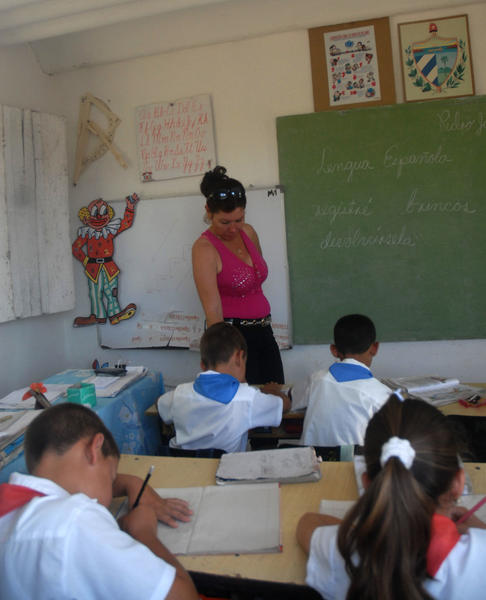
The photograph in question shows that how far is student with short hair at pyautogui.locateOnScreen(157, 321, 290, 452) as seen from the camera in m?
1.82

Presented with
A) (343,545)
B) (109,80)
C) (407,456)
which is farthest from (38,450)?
(109,80)

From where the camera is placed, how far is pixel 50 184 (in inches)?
130

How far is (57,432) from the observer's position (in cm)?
113

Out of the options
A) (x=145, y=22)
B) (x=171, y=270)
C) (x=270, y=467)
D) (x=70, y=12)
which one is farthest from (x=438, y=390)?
(x=145, y=22)

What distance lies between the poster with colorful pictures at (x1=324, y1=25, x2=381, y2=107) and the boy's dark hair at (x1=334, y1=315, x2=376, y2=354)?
177 centimetres

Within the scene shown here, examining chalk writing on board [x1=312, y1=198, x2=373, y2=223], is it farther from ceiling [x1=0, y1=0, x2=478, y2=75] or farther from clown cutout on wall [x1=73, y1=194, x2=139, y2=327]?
clown cutout on wall [x1=73, y1=194, x2=139, y2=327]

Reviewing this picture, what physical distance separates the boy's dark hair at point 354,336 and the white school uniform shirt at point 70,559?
1.34 m

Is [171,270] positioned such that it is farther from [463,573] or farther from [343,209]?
[463,573]

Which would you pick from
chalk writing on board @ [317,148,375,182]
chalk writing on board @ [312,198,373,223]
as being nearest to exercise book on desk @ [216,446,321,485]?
chalk writing on board @ [312,198,373,223]

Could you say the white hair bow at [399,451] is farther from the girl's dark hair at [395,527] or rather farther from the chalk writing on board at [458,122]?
the chalk writing on board at [458,122]

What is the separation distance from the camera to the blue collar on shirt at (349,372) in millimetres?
1854

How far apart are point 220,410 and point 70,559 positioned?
0.94 meters

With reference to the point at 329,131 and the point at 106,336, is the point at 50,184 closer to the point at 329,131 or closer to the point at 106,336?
the point at 106,336

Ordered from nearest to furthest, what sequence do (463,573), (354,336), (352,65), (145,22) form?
(463,573) → (354,336) → (352,65) → (145,22)
